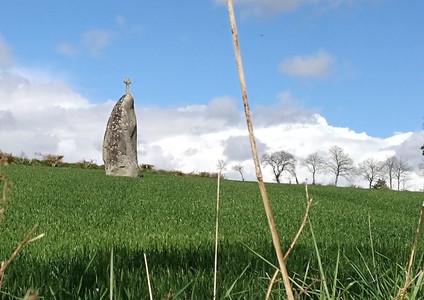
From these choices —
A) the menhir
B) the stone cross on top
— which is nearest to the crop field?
the menhir

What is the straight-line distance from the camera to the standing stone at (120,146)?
1777 centimetres

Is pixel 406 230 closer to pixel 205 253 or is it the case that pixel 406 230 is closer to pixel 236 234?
pixel 236 234

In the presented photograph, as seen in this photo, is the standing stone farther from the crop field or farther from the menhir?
the crop field

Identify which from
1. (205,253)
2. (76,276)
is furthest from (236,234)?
(76,276)

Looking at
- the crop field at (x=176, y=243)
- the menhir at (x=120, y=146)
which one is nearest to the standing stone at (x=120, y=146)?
the menhir at (x=120, y=146)

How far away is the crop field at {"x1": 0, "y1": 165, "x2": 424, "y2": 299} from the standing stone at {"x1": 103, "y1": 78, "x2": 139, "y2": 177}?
422 cm

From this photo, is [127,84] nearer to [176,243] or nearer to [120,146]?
[120,146]

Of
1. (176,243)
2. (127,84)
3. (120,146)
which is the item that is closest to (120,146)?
(120,146)

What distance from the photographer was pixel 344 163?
54.0 metres

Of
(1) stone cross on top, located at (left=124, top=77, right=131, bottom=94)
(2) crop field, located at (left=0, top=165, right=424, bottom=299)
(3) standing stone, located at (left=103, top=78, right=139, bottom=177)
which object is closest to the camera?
(2) crop field, located at (left=0, top=165, right=424, bottom=299)

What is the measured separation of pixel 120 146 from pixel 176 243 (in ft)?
43.2

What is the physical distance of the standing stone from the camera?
58.3 feet

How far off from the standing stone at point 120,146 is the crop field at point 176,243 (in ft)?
13.8

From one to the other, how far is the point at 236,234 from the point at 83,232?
5.75ft
